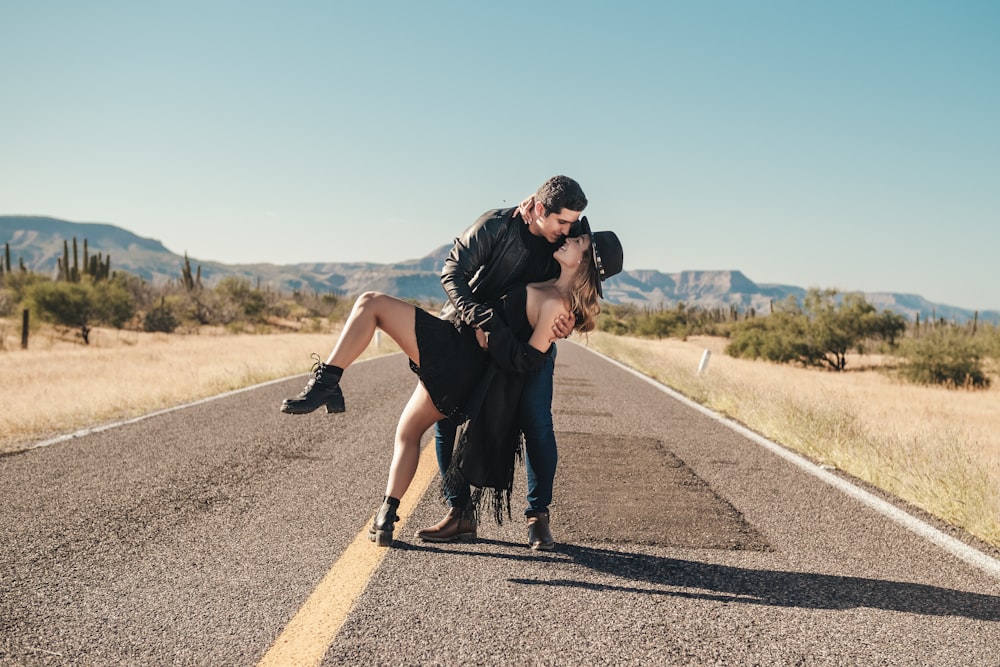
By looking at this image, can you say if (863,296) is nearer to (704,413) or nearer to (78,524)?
(704,413)

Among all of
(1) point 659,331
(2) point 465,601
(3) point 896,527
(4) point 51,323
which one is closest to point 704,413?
(3) point 896,527

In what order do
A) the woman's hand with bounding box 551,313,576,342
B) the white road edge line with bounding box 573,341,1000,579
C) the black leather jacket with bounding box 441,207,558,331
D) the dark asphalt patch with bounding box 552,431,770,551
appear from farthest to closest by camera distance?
the dark asphalt patch with bounding box 552,431,770,551
the white road edge line with bounding box 573,341,1000,579
the black leather jacket with bounding box 441,207,558,331
the woman's hand with bounding box 551,313,576,342

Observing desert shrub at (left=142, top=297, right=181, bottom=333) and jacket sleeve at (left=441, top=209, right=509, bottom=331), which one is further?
desert shrub at (left=142, top=297, right=181, bottom=333)

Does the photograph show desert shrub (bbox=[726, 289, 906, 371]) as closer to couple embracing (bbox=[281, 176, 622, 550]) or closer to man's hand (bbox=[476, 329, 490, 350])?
couple embracing (bbox=[281, 176, 622, 550])

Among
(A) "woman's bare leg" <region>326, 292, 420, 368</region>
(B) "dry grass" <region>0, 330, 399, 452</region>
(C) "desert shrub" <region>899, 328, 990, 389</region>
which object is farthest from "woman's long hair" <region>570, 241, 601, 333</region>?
(C) "desert shrub" <region>899, 328, 990, 389</region>

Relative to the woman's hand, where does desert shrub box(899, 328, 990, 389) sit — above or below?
below

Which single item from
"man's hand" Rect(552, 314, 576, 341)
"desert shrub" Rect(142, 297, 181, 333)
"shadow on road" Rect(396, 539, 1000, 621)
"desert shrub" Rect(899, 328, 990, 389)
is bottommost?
"desert shrub" Rect(142, 297, 181, 333)

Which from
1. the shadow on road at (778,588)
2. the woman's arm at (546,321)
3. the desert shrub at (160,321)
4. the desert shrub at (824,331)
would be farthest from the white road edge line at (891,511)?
the desert shrub at (160,321)

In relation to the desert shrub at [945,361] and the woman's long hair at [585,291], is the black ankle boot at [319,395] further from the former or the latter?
the desert shrub at [945,361]

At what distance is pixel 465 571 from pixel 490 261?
1517mm

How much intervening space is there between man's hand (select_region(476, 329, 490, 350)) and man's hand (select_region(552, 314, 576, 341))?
0.32 meters

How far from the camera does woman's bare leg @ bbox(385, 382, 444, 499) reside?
3.78 metres

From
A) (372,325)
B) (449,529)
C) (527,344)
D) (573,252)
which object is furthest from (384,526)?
(573,252)

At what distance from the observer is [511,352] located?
345 centimetres
